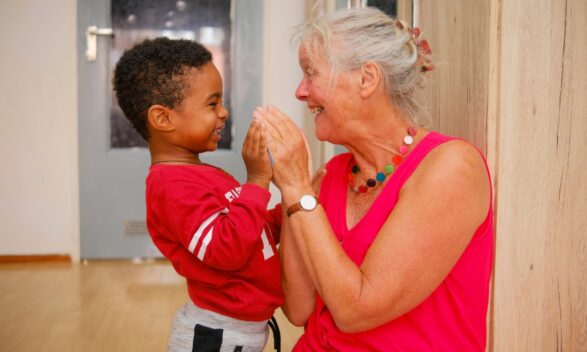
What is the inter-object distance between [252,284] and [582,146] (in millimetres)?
763

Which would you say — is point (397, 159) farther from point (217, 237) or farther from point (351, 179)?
point (217, 237)

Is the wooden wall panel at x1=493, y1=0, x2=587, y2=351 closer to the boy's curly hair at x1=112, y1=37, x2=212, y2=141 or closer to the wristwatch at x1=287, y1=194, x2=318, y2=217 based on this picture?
the wristwatch at x1=287, y1=194, x2=318, y2=217

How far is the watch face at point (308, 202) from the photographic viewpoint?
43.9 inches

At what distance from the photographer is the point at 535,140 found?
121 centimetres

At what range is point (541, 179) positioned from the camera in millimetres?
1216

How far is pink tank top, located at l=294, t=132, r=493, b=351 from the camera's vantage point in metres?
1.11

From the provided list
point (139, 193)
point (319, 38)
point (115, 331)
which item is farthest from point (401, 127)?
point (139, 193)

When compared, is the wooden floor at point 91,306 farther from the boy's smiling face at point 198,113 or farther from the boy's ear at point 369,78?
the boy's ear at point 369,78

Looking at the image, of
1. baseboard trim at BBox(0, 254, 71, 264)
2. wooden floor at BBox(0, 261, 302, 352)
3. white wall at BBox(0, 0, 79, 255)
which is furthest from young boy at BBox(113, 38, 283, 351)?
baseboard trim at BBox(0, 254, 71, 264)

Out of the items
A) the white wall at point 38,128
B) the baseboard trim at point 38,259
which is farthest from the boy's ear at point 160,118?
the baseboard trim at point 38,259

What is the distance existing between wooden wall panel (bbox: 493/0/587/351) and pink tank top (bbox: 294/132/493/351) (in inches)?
3.5

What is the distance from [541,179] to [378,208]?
0.35 m

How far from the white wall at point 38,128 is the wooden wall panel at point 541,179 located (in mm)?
3446

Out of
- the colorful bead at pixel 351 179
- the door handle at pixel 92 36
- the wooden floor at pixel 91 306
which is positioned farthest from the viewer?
the door handle at pixel 92 36
